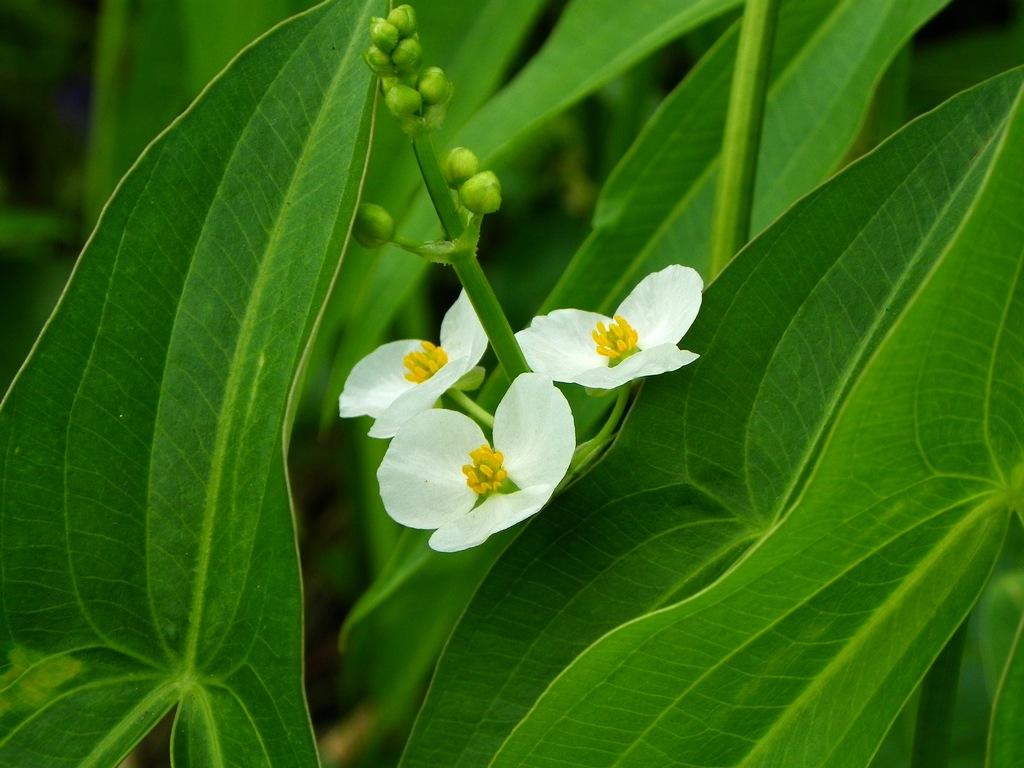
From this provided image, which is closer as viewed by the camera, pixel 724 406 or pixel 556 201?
pixel 724 406

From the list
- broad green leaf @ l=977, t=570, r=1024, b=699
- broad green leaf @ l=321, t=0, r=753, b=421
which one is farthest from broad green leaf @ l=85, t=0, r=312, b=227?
broad green leaf @ l=977, t=570, r=1024, b=699

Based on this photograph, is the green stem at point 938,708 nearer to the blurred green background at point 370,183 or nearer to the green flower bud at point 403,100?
the blurred green background at point 370,183

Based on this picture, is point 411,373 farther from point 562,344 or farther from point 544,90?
point 544,90

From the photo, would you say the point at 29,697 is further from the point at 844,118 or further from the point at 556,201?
the point at 556,201

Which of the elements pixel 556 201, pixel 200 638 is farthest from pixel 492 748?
A: pixel 556 201

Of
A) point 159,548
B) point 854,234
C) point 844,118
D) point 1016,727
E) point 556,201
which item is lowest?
point 1016,727

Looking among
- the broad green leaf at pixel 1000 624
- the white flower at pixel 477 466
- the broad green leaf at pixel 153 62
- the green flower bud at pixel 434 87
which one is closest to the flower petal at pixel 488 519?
the white flower at pixel 477 466

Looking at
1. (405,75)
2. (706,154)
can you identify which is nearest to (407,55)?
(405,75)

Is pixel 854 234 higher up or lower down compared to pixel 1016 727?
higher up
